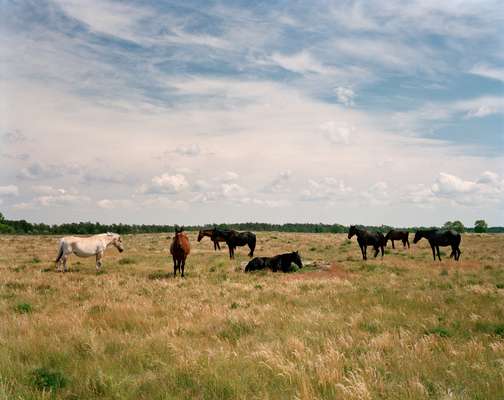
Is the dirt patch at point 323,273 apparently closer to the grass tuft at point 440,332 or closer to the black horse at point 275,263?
the black horse at point 275,263

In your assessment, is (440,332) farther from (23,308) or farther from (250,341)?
(23,308)

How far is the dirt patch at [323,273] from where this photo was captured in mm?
18969

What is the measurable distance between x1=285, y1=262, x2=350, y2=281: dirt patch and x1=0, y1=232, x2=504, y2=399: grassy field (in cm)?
326

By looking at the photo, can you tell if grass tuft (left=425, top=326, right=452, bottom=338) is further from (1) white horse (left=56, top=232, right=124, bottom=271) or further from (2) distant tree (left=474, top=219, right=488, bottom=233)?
(2) distant tree (left=474, top=219, right=488, bottom=233)

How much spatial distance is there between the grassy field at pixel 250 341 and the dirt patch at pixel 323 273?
10.7ft

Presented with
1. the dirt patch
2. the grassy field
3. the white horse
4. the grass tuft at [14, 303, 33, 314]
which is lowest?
the dirt patch

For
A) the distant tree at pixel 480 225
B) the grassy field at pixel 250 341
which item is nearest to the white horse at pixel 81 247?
the grassy field at pixel 250 341

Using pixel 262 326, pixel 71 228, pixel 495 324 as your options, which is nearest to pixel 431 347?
pixel 495 324

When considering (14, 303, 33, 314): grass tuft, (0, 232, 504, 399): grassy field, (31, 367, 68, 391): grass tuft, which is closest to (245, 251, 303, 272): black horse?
(0, 232, 504, 399): grassy field

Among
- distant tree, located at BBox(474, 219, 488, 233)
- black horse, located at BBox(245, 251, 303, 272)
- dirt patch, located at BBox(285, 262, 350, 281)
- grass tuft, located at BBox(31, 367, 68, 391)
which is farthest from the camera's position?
distant tree, located at BBox(474, 219, 488, 233)

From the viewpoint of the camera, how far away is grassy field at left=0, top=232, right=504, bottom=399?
554cm

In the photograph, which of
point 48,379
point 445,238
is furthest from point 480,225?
point 48,379

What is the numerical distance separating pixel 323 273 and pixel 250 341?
1321cm

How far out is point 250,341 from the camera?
793cm
